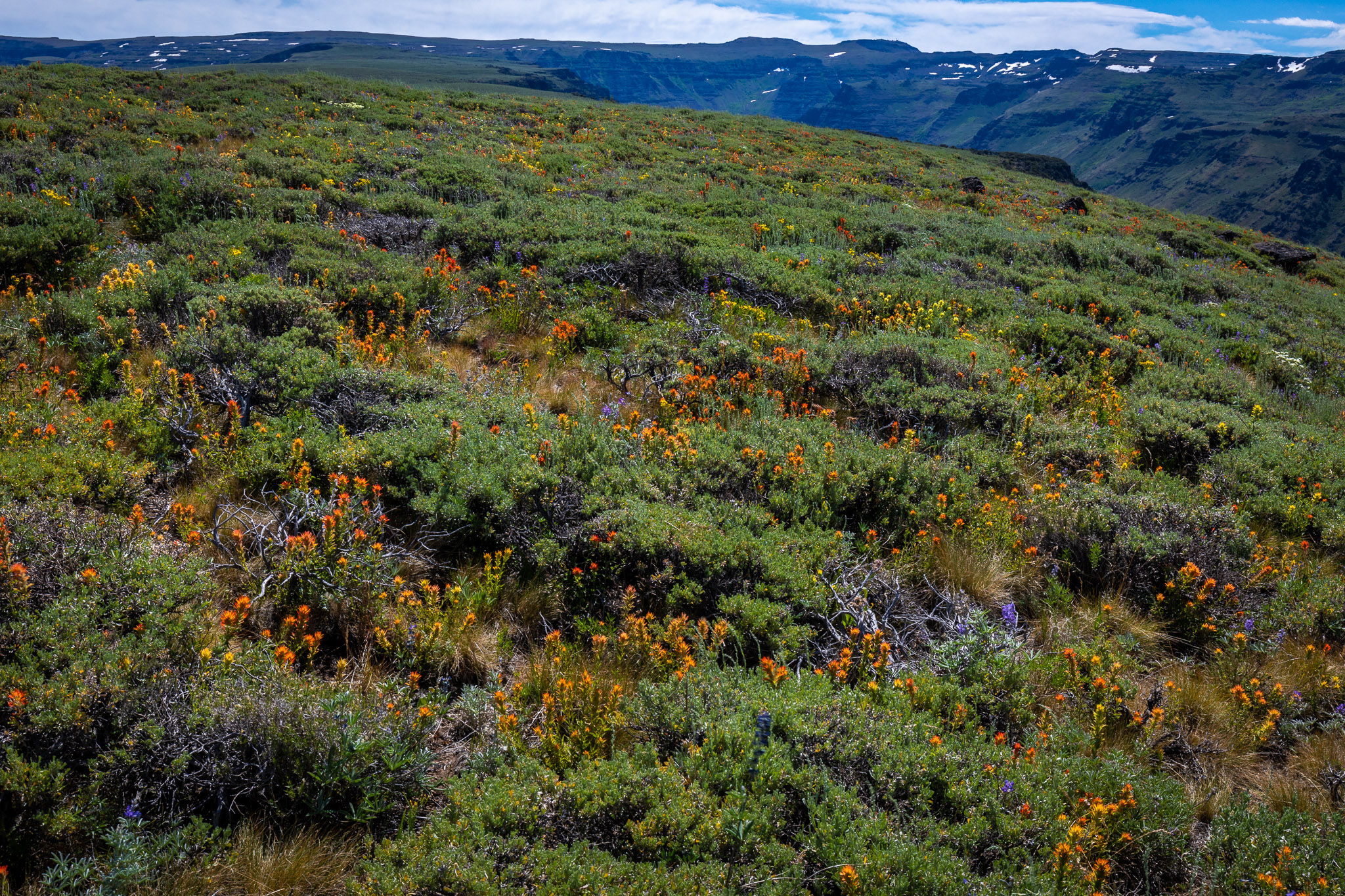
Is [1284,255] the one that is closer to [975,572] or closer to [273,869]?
[975,572]

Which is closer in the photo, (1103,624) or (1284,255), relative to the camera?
(1103,624)

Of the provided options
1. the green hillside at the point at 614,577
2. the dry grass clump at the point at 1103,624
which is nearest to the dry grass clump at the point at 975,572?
the green hillside at the point at 614,577

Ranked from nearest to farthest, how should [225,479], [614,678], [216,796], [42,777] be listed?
[42,777] < [216,796] < [614,678] < [225,479]

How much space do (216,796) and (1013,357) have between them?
28.5ft

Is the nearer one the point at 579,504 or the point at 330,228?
the point at 579,504

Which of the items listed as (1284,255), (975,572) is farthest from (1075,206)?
(975,572)

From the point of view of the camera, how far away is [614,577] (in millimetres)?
3914

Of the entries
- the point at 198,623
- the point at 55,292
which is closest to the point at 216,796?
the point at 198,623

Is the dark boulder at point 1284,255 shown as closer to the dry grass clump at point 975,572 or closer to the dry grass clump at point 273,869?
the dry grass clump at point 975,572

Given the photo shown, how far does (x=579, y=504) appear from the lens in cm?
418

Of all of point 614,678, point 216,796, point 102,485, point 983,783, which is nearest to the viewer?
point 216,796

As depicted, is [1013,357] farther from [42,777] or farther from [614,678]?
[42,777]

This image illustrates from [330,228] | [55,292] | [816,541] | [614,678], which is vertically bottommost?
[614,678]

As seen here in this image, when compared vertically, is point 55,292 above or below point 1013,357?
above
